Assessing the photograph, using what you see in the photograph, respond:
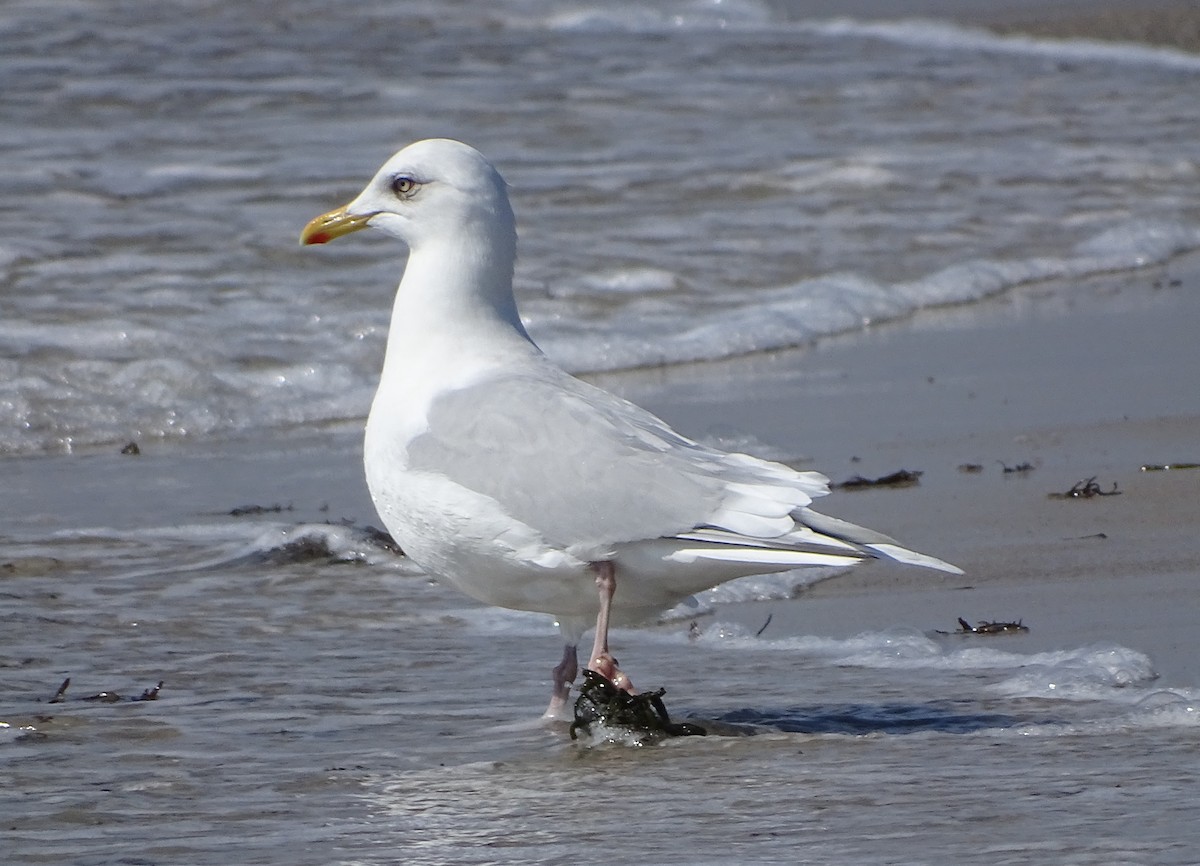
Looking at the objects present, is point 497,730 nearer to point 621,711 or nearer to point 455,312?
point 621,711

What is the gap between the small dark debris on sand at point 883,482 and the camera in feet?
19.1

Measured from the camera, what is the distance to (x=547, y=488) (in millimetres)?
3957

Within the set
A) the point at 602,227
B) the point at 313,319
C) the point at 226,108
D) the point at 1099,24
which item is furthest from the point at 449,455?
the point at 1099,24

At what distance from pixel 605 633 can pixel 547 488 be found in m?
0.31

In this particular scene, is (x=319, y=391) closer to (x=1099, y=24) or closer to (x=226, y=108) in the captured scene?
(x=226, y=108)

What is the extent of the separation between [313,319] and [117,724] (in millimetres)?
4537

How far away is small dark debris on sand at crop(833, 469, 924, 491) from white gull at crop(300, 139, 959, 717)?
5.51ft

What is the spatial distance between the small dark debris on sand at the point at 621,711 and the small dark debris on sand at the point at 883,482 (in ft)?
6.79

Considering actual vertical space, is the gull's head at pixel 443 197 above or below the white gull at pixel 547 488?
above

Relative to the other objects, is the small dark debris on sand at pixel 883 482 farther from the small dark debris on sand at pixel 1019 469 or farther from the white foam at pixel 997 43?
the white foam at pixel 997 43

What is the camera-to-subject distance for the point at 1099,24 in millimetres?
20172

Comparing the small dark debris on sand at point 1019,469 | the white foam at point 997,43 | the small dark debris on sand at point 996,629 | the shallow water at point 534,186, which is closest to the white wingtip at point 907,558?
the small dark debris on sand at point 996,629

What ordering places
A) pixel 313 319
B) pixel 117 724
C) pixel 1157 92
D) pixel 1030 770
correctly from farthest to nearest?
1. pixel 1157 92
2. pixel 313 319
3. pixel 117 724
4. pixel 1030 770

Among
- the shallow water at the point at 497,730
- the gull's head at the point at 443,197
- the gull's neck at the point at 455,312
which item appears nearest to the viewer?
the shallow water at the point at 497,730
